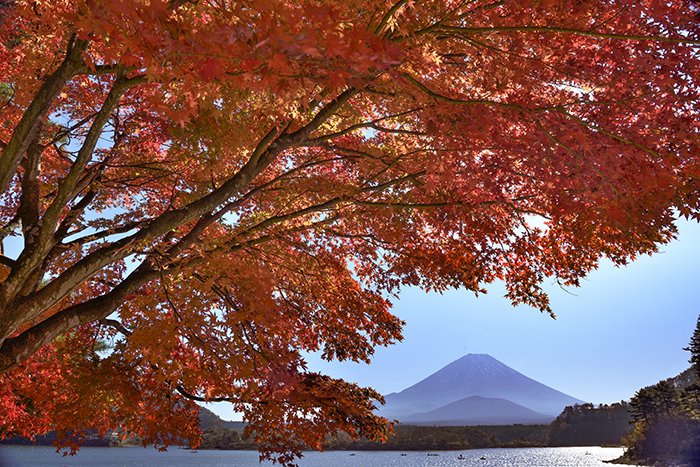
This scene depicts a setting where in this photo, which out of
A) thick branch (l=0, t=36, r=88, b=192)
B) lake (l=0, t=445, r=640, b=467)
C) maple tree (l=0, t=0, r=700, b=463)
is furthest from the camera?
lake (l=0, t=445, r=640, b=467)

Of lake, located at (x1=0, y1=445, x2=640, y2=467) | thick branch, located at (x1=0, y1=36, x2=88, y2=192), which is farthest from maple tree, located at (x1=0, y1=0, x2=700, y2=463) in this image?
lake, located at (x1=0, y1=445, x2=640, y2=467)

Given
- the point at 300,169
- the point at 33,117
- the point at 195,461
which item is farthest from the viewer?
the point at 195,461

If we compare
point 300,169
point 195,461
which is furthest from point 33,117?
point 195,461

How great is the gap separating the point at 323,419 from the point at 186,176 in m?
4.68

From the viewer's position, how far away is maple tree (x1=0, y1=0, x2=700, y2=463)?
3693 mm

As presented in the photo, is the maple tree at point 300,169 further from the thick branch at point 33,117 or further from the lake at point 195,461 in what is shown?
the lake at point 195,461

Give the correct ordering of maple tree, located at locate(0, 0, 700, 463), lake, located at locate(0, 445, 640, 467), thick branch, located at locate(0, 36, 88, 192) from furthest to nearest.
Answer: lake, located at locate(0, 445, 640, 467) → thick branch, located at locate(0, 36, 88, 192) → maple tree, located at locate(0, 0, 700, 463)

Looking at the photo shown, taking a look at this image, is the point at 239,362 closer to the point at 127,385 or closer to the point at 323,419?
the point at 323,419

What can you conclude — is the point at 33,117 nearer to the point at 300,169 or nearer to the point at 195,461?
the point at 300,169

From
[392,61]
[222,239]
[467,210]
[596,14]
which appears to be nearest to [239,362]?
[222,239]

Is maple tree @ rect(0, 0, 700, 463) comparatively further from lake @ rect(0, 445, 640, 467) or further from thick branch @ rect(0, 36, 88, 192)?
lake @ rect(0, 445, 640, 467)

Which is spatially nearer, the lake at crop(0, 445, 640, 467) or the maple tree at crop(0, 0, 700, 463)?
the maple tree at crop(0, 0, 700, 463)

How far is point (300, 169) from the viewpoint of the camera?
7.76 meters

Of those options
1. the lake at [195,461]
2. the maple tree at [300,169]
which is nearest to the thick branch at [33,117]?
the maple tree at [300,169]
